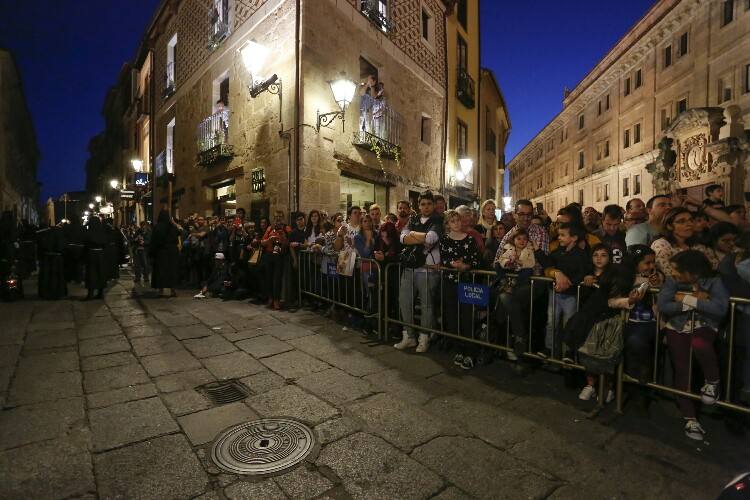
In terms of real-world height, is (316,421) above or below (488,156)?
below

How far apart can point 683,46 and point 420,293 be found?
28.9 m

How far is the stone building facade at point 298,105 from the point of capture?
31.1 feet

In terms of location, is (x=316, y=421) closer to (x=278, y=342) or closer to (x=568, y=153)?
(x=278, y=342)

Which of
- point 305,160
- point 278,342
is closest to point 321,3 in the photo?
point 305,160

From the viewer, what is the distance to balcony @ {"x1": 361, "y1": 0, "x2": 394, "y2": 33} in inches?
439

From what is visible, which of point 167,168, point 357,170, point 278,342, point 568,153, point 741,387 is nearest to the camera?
point 741,387

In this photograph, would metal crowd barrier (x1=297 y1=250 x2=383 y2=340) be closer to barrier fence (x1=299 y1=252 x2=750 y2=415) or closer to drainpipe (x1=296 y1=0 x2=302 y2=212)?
barrier fence (x1=299 y1=252 x2=750 y2=415)

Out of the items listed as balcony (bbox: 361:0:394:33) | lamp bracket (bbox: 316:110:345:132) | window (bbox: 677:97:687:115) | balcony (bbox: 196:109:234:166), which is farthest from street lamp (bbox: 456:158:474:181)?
window (bbox: 677:97:687:115)

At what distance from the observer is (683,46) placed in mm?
23312

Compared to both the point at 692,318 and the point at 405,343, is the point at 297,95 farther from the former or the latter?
the point at 692,318

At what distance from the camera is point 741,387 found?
3062mm

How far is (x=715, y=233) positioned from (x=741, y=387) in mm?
1451

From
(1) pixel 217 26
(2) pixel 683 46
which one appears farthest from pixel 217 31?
(2) pixel 683 46

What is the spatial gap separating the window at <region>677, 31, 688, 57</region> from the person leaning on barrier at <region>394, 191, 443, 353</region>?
27.9 metres
